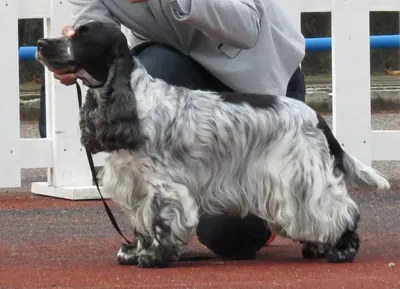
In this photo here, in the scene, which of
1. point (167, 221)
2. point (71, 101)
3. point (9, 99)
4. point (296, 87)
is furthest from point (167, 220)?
point (9, 99)

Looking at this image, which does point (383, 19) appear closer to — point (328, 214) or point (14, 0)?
point (14, 0)

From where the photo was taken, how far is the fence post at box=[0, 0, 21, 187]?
8.23 meters

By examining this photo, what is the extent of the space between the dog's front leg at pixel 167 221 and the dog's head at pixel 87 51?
537 millimetres

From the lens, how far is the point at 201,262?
19.3 ft

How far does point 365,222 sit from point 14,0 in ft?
8.77

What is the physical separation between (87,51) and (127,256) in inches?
36.7

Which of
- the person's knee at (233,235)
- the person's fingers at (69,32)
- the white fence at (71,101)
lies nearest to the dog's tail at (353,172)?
the person's knee at (233,235)

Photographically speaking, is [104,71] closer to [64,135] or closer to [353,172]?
[353,172]

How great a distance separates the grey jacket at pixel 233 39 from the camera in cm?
590

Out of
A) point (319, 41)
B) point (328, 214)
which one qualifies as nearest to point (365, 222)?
point (328, 214)

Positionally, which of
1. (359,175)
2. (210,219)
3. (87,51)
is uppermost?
(87,51)

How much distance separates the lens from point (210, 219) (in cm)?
613

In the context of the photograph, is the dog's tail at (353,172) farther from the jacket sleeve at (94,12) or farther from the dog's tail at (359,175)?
the jacket sleeve at (94,12)

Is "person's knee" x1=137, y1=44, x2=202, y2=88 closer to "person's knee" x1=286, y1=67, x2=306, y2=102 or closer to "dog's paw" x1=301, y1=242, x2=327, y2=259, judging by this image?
"person's knee" x1=286, y1=67, x2=306, y2=102
